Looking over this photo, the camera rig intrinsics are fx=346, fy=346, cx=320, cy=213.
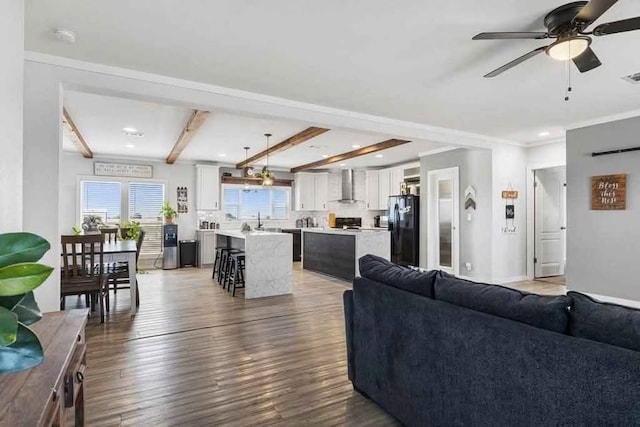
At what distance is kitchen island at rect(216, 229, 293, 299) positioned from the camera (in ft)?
16.6

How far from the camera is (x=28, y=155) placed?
9.37 ft

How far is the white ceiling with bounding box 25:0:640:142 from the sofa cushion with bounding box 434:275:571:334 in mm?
1811

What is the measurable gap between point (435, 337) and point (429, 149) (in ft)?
19.0

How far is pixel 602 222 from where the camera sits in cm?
476

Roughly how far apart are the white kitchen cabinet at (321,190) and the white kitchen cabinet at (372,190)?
1.12 metres

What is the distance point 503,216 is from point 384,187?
3.24m

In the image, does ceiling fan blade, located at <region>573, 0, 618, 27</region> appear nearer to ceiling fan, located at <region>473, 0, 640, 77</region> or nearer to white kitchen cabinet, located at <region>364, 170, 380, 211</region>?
ceiling fan, located at <region>473, 0, 640, 77</region>

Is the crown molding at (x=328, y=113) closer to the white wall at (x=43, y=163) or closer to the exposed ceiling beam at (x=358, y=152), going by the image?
the white wall at (x=43, y=163)

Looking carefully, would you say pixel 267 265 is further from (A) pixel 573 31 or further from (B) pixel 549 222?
(B) pixel 549 222

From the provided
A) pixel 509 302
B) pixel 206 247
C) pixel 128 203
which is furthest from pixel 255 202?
pixel 509 302

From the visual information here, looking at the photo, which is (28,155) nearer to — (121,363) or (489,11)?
(121,363)

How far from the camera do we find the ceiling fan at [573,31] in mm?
2039

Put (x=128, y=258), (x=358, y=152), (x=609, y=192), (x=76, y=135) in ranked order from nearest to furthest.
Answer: (x=128, y=258) < (x=609, y=192) < (x=76, y=135) < (x=358, y=152)

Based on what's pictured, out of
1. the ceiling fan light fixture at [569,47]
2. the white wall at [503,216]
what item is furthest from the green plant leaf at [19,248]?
the white wall at [503,216]
